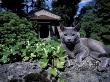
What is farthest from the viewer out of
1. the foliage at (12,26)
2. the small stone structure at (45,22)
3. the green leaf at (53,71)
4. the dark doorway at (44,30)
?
the dark doorway at (44,30)

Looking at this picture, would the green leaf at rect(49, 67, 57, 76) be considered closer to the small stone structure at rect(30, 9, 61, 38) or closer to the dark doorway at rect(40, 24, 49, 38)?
the small stone structure at rect(30, 9, 61, 38)

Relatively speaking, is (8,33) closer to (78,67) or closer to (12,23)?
(12,23)

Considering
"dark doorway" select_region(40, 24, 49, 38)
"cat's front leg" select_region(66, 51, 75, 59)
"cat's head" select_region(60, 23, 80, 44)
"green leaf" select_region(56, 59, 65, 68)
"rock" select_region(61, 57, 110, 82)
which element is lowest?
"dark doorway" select_region(40, 24, 49, 38)

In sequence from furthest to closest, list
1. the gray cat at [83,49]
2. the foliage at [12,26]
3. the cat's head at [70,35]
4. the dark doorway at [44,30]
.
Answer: the dark doorway at [44,30]
the foliage at [12,26]
the gray cat at [83,49]
the cat's head at [70,35]

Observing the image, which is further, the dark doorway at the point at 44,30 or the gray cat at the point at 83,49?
the dark doorway at the point at 44,30

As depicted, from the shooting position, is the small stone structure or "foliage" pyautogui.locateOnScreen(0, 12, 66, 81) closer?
"foliage" pyautogui.locateOnScreen(0, 12, 66, 81)

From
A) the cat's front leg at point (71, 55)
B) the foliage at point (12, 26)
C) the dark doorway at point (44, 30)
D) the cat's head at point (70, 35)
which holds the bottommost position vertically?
the dark doorway at point (44, 30)

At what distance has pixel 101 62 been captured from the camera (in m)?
4.55

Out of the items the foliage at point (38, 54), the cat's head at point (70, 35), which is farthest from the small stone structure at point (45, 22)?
the cat's head at point (70, 35)

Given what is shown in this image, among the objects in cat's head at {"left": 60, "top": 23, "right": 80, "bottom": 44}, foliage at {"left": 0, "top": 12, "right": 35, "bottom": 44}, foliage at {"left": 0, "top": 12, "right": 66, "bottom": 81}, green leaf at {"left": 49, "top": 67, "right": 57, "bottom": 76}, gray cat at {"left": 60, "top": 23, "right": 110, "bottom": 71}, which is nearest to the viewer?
cat's head at {"left": 60, "top": 23, "right": 80, "bottom": 44}

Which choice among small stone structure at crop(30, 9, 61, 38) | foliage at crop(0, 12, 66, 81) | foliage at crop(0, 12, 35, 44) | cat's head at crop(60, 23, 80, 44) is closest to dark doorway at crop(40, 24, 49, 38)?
small stone structure at crop(30, 9, 61, 38)

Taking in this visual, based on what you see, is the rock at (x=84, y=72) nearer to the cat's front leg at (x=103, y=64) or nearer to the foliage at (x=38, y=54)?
the cat's front leg at (x=103, y=64)

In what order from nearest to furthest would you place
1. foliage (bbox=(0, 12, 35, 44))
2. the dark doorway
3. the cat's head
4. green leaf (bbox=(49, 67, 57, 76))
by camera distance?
the cat's head → green leaf (bbox=(49, 67, 57, 76)) → foliage (bbox=(0, 12, 35, 44)) → the dark doorway

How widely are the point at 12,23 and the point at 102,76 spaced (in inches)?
524
